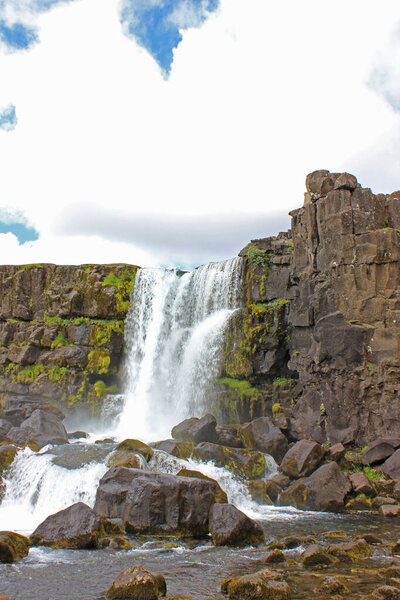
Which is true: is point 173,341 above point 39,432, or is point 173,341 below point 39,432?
above

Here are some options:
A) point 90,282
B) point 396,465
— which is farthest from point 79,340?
point 396,465

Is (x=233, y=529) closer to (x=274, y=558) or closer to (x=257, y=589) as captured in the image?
(x=274, y=558)

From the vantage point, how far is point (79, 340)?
35.6 m

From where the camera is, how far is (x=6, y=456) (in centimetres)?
1750

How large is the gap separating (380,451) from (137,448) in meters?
8.84

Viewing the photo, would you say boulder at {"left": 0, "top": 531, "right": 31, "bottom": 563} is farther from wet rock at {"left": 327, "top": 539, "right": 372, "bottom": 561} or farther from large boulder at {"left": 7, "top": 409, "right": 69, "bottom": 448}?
large boulder at {"left": 7, "top": 409, "right": 69, "bottom": 448}

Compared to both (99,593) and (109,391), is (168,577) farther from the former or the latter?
(109,391)

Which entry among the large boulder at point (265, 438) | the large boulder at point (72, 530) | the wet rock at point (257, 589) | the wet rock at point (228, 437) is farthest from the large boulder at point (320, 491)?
the wet rock at point (257, 589)

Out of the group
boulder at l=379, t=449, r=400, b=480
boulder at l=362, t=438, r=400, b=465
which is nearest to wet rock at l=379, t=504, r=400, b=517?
boulder at l=379, t=449, r=400, b=480

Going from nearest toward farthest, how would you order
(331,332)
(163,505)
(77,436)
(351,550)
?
(351,550), (163,505), (331,332), (77,436)

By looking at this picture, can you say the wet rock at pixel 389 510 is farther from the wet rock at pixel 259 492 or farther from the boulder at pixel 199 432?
the boulder at pixel 199 432

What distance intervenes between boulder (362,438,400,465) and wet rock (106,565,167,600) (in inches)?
469

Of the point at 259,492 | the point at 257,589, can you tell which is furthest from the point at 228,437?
the point at 257,589

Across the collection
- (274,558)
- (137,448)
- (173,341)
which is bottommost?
(274,558)
